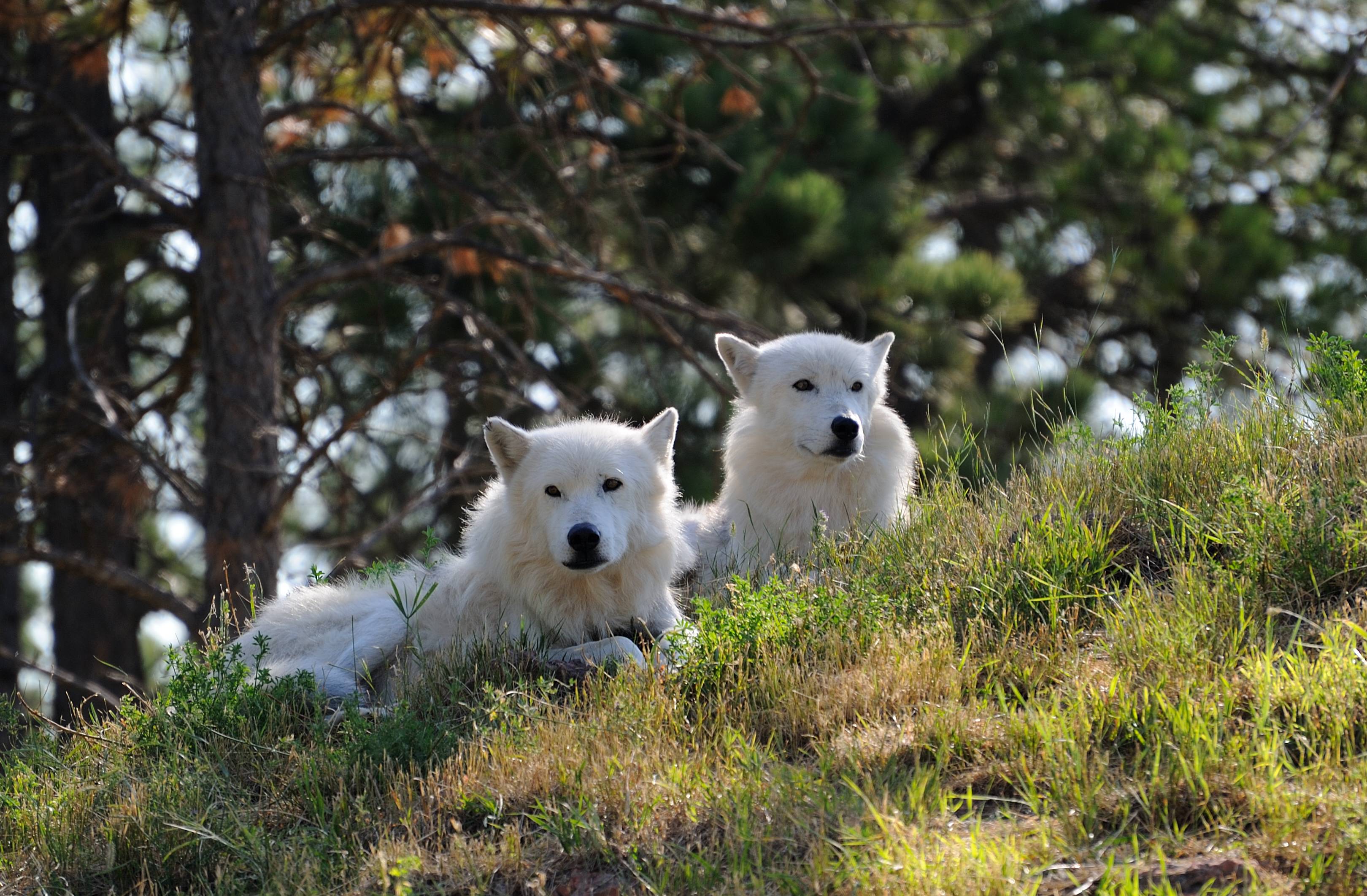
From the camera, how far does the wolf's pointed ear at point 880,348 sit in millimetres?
7980

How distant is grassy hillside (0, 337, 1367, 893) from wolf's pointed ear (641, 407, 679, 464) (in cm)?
80

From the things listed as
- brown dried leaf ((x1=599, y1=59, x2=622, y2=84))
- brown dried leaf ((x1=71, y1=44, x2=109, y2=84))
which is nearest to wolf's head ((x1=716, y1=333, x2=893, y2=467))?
brown dried leaf ((x1=599, y1=59, x2=622, y2=84))

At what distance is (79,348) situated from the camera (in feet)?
43.9

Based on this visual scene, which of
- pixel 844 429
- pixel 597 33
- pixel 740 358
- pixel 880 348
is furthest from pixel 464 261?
pixel 844 429

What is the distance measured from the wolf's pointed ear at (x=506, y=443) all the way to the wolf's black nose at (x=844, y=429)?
1.74 meters

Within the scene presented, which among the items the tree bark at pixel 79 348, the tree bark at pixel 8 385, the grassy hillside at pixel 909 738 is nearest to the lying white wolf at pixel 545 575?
the grassy hillside at pixel 909 738

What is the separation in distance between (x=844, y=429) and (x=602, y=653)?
80.4 inches

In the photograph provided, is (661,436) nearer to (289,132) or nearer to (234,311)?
(234,311)

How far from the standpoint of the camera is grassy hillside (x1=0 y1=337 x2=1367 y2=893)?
4.07 meters

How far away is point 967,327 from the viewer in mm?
14867

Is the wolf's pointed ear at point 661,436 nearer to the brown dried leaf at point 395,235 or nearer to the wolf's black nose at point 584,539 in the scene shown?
the wolf's black nose at point 584,539

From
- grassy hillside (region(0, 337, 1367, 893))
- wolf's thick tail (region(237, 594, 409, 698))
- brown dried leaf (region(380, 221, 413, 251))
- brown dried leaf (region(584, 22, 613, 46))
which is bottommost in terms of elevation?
grassy hillside (region(0, 337, 1367, 893))

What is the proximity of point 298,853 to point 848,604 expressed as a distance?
236 centimetres

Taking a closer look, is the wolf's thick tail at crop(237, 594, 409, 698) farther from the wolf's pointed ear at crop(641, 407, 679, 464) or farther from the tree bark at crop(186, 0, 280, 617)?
the tree bark at crop(186, 0, 280, 617)
